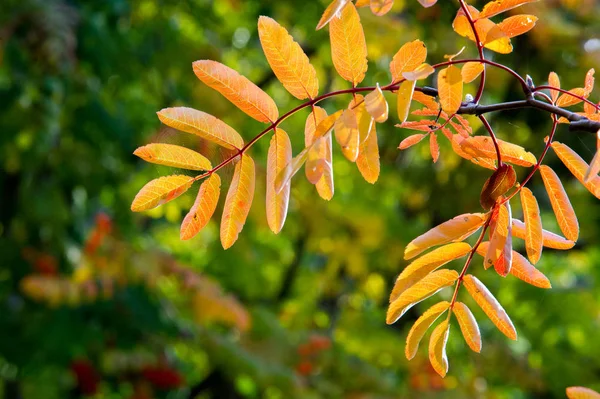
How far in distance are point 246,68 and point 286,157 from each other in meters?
5.33

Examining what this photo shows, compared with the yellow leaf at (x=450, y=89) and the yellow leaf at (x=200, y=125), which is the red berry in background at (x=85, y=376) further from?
the yellow leaf at (x=450, y=89)

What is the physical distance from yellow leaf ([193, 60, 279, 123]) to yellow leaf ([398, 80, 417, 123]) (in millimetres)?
140

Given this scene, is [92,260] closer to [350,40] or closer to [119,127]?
[119,127]

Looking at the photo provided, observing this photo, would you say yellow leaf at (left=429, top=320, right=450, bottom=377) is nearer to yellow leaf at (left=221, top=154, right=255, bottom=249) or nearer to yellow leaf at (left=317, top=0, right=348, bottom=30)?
yellow leaf at (left=221, top=154, right=255, bottom=249)

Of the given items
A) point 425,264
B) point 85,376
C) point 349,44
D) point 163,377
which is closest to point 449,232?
point 425,264

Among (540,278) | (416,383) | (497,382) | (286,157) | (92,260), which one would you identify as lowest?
(497,382)

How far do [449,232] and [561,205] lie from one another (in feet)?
0.37

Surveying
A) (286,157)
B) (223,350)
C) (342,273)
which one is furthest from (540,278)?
(342,273)

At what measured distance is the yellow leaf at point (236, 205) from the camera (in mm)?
674

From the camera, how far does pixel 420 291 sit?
0.69 meters

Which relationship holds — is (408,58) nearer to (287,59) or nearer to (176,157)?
(287,59)

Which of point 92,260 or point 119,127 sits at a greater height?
point 119,127

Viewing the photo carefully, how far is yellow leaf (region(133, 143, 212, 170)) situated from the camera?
0.67 metres

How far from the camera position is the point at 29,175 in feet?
11.9
